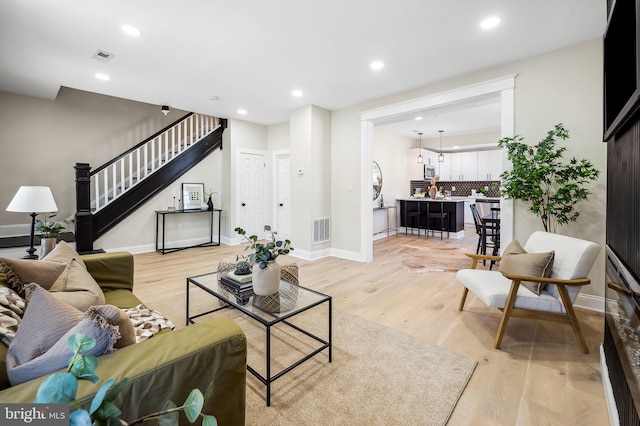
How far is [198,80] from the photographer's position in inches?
165

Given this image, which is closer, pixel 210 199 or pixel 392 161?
pixel 210 199

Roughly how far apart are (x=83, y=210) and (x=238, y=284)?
3.53 m

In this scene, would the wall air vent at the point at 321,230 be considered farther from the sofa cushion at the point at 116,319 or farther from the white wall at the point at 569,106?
the sofa cushion at the point at 116,319

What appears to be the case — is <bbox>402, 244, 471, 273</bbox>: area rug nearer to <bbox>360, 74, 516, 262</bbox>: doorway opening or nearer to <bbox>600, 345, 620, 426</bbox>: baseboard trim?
<bbox>360, 74, 516, 262</bbox>: doorway opening

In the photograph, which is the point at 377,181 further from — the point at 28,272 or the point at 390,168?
the point at 28,272

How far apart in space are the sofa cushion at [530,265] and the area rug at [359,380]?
32.7 inches

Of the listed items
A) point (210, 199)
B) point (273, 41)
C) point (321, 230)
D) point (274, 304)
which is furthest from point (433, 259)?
point (210, 199)

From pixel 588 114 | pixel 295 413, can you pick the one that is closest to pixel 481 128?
pixel 588 114

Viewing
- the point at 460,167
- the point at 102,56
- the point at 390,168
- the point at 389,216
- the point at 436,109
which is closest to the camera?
the point at 102,56

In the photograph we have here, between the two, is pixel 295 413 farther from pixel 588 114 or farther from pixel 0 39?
pixel 0 39

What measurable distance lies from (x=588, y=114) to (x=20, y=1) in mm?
5196

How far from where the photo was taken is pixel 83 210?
4.33 m

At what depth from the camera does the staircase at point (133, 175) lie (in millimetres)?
4332

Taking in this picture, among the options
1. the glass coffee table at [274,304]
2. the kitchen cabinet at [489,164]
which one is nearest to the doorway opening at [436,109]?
the glass coffee table at [274,304]
